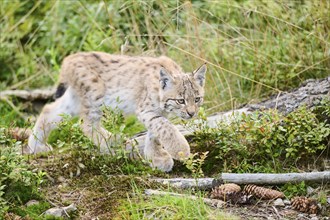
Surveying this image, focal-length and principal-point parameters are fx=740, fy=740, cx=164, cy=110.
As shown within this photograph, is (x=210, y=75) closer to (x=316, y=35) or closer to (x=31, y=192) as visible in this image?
(x=316, y=35)

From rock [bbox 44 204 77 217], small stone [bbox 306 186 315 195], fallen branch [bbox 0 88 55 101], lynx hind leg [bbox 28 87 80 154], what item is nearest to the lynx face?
lynx hind leg [bbox 28 87 80 154]

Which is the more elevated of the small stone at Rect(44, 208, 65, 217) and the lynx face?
the lynx face

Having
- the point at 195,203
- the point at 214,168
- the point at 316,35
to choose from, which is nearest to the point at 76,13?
the point at 316,35

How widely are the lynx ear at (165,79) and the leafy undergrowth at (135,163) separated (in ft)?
1.69

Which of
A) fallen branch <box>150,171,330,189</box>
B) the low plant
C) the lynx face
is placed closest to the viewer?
the low plant

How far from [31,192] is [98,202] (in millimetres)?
538

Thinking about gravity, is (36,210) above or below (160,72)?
below

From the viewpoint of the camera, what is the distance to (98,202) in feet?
19.0

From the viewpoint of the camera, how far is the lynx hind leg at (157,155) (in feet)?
21.3

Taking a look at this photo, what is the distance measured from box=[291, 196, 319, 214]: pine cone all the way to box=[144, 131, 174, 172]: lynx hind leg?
50.8 inches

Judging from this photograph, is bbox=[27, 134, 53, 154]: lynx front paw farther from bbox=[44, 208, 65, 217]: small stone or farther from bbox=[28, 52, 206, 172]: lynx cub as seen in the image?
bbox=[44, 208, 65, 217]: small stone

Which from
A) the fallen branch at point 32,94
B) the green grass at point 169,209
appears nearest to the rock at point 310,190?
the green grass at point 169,209

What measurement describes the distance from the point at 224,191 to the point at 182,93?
143cm

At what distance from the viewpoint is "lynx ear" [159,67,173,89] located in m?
6.91
